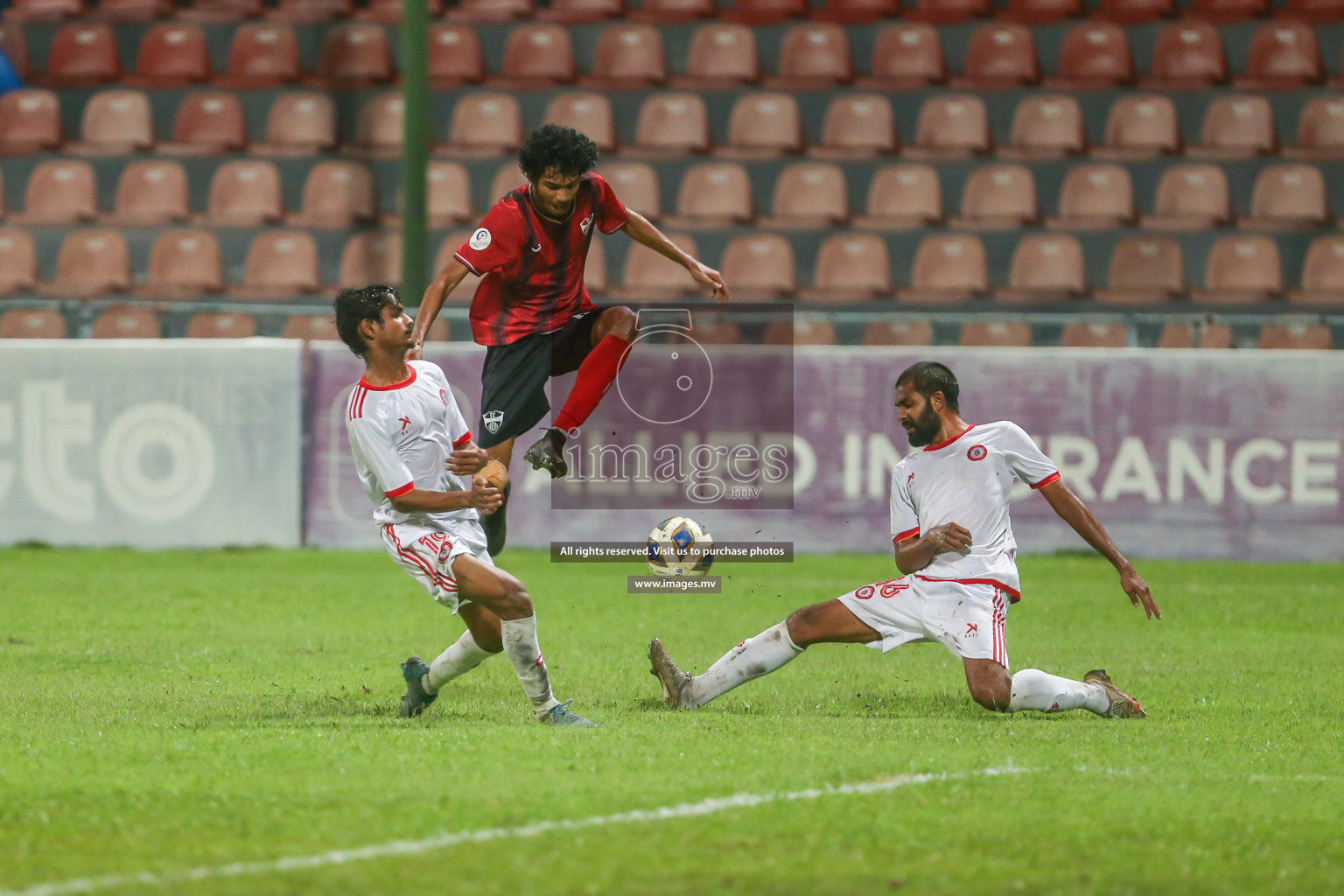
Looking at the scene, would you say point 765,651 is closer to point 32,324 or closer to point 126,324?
point 126,324

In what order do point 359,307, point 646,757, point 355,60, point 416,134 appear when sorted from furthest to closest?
point 355,60, point 416,134, point 359,307, point 646,757

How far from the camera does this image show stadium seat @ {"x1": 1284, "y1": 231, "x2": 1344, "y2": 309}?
45.9ft

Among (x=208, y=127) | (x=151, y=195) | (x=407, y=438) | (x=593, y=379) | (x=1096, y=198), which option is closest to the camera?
(x=407, y=438)

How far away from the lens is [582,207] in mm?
7242

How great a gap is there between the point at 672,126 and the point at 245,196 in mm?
4051

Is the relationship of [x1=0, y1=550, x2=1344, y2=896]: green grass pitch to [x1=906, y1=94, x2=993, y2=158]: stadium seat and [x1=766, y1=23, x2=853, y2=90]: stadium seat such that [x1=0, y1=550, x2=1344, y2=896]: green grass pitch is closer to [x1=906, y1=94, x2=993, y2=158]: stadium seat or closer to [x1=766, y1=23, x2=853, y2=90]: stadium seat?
[x1=906, y1=94, x2=993, y2=158]: stadium seat

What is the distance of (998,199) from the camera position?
49.3 ft

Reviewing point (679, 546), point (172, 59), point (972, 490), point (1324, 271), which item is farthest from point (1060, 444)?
point (172, 59)

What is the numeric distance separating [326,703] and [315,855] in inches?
106

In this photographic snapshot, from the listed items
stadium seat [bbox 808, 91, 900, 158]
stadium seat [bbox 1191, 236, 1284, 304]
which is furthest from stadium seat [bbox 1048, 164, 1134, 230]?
stadium seat [bbox 808, 91, 900, 158]

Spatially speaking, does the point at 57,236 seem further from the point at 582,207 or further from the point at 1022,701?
the point at 1022,701

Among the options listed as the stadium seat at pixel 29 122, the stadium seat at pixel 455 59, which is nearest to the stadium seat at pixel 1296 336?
the stadium seat at pixel 455 59

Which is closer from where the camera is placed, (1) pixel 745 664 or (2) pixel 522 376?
(1) pixel 745 664

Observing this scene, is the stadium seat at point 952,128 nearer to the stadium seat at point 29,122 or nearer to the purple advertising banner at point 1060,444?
the purple advertising banner at point 1060,444
